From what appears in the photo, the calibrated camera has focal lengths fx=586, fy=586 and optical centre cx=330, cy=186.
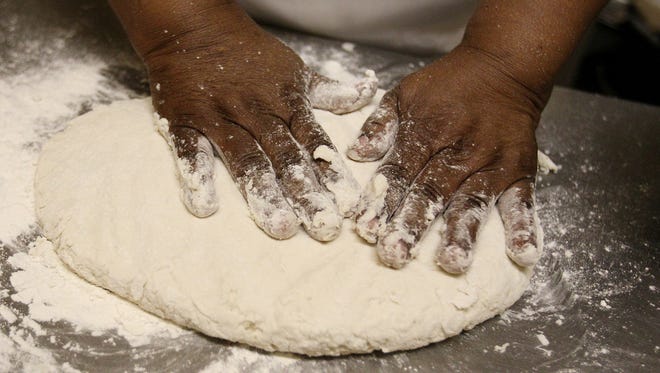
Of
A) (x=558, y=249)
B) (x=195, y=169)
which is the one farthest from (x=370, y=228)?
(x=558, y=249)

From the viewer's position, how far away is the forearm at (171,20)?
148 cm

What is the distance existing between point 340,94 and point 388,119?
15 cm

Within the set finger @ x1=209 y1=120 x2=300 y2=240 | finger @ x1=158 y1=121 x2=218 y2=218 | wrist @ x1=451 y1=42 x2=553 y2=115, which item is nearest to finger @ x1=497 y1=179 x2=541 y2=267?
wrist @ x1=451 y1=42 x2=553 y2=115

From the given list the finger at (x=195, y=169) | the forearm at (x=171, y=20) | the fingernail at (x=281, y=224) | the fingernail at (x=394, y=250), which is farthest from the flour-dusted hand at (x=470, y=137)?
the forearm at (x=171, y=20)

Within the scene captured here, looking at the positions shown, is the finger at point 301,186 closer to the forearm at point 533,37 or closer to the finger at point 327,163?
the finger at point 327,163

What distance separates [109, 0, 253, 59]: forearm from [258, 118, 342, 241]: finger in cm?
35

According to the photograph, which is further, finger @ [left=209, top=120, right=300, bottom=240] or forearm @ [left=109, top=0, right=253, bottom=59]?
forearm @ [left=109, top=0, right=253, bottom=59]

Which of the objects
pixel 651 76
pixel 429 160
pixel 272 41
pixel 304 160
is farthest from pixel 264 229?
pixel 651 76

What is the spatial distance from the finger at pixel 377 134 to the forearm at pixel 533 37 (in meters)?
0.31

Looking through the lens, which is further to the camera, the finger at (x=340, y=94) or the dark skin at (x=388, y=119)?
the finger at (x=340, y=94)

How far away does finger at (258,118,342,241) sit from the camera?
120 cm

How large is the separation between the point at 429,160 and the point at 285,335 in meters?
0.53

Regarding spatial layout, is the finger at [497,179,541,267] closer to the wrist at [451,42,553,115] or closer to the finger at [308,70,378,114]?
the wrist at [451,42,553,115]

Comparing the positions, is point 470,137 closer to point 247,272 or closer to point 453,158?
point 453,158
